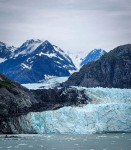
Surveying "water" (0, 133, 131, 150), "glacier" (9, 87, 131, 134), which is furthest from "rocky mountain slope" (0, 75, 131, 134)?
"water" (0, 133, 131, 150)

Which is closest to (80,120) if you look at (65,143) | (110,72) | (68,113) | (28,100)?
(68,113)

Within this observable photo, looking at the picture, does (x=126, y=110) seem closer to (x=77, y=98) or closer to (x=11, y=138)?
(x=77, y=98)

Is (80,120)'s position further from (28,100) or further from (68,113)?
(28,100)

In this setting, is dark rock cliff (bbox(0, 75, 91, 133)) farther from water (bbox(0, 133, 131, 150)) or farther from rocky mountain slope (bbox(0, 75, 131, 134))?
water (bbox(0, 133, 131, 150))

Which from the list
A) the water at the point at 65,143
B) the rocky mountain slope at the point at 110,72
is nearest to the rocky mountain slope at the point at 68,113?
the water at the point at 65,143

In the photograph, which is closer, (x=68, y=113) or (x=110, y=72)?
(x=68, y=113)

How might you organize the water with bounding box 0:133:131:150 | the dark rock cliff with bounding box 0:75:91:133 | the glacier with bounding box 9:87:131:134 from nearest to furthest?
the water with bounding box 0:133:131:150 → the glacier with bounding box 9:87:131:134 → the dark rock cliff with bounding box 0:75:91:133
